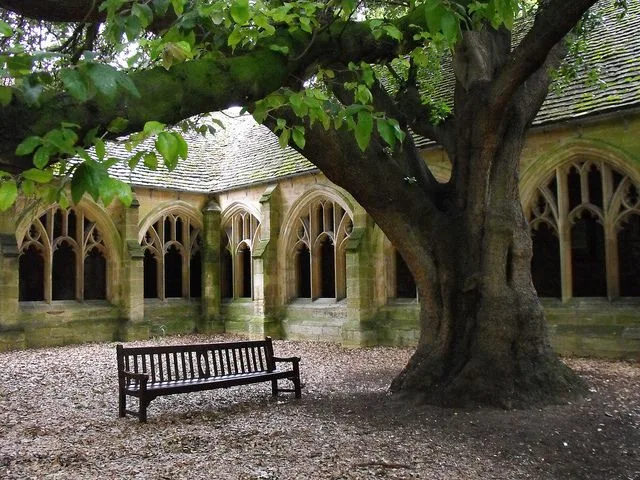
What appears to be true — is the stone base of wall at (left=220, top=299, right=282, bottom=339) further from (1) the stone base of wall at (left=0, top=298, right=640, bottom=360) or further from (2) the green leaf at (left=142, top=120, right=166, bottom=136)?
(2) the green leaf at (left=142, top=120, right=166, bottom=136)

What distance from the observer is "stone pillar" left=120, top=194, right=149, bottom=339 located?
48.8ft

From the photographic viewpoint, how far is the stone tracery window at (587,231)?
33.8 feet

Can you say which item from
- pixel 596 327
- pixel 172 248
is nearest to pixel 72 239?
pixel 172 248

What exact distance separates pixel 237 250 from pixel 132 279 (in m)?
3.19

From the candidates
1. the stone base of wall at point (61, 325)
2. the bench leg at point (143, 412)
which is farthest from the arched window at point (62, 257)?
the bench leg at point (143, 412)

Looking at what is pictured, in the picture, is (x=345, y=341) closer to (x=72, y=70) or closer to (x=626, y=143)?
(x=626, y=143)

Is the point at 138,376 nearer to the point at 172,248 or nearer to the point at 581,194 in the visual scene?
the point at 581,194

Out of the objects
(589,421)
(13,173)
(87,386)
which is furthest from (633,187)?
(13,173)

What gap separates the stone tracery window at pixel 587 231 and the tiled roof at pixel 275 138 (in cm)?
116

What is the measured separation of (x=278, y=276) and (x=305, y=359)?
4.73 m

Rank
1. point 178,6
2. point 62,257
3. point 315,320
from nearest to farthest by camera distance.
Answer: point 178,6
point 315,320
point 62,257

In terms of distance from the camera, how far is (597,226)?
14508 millimetres

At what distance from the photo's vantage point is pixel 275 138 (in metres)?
17.9

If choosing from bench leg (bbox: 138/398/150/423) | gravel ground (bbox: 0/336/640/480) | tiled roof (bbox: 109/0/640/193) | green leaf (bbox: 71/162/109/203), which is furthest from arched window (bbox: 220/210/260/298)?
green leaf (bbox: 71/162/109/203)
